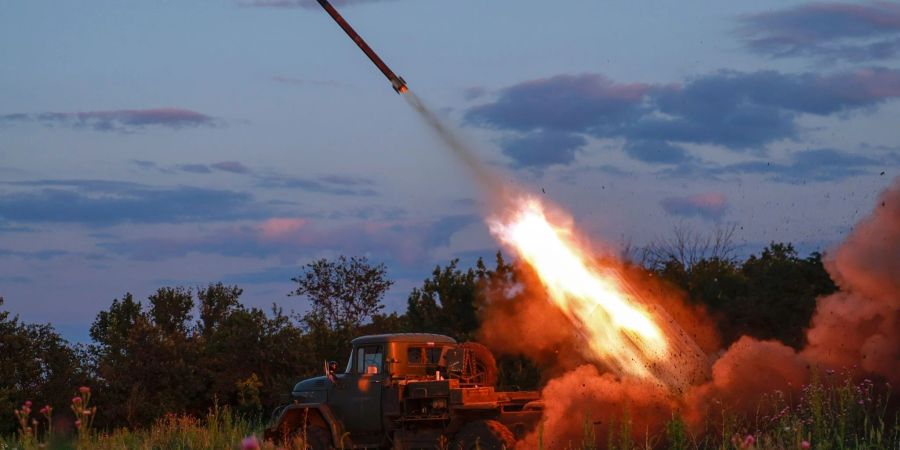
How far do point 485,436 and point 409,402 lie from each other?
2.11 m

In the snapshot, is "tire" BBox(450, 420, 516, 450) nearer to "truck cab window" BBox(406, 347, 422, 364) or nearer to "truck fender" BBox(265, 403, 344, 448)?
"truck cab window" BBox(406, 347, 422, 364)

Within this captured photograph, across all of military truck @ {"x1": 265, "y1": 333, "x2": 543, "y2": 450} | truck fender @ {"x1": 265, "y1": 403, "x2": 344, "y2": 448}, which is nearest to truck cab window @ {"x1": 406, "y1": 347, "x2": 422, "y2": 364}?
military truck @ {"x1": 265, "y1": 333, "x2": 543, "y2": 450}

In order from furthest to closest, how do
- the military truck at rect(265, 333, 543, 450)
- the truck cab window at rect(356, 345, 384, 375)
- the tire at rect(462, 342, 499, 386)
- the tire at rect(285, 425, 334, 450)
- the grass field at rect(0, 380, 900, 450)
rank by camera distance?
the tire at rect(462, 342, 499, 386), the tire at rect(285, 425, 334, 450), the truck cab window at rect(356, 345, 384, 375), the military truck at rect(265, 333, 543, 450), the grass field at rect(0, 380, 900, 450)

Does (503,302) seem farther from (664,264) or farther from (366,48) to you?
(366,48)

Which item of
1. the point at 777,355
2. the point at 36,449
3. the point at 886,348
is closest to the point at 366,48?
the point at 777,355

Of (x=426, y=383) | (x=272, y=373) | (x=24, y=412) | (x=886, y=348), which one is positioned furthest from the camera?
(x=272, y=373)

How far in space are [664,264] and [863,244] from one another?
→ 21.4m

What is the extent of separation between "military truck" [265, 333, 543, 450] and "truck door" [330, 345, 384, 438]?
0.07ft

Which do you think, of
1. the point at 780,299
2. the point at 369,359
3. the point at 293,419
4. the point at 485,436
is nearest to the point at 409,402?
the point at 369,359

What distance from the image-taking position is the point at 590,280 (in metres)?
24.9

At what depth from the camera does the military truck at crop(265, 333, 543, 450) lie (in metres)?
22.4

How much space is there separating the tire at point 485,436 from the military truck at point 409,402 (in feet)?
0.06

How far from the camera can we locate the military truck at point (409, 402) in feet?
73.5

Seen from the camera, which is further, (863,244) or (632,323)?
(632,323)
